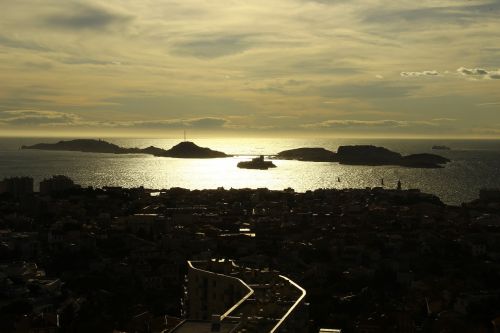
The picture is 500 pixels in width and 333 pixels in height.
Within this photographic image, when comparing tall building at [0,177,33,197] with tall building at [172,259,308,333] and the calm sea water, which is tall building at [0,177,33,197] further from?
tall building at [172,259,308,333]

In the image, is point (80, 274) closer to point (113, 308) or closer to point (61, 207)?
point (113, 308)

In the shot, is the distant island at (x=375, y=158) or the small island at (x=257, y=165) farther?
the distant island at (x=375, y=158)

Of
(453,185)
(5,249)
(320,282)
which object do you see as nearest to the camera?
(320,282)

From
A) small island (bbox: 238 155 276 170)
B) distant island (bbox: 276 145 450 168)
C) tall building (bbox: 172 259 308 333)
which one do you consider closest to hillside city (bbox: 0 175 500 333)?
tall building (bbox: 172 259 308 333)

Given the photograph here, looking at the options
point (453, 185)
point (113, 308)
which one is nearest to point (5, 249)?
point (113, 308)

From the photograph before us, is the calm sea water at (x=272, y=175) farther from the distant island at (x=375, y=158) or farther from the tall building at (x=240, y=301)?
the tall building at (x=240, y=301)

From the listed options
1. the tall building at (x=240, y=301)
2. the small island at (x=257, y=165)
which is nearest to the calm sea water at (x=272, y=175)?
the small island at (x=257, y=165)

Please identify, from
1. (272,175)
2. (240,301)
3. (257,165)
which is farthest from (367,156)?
(240,301)

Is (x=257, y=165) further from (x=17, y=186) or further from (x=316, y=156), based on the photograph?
(x=17, y=186)
